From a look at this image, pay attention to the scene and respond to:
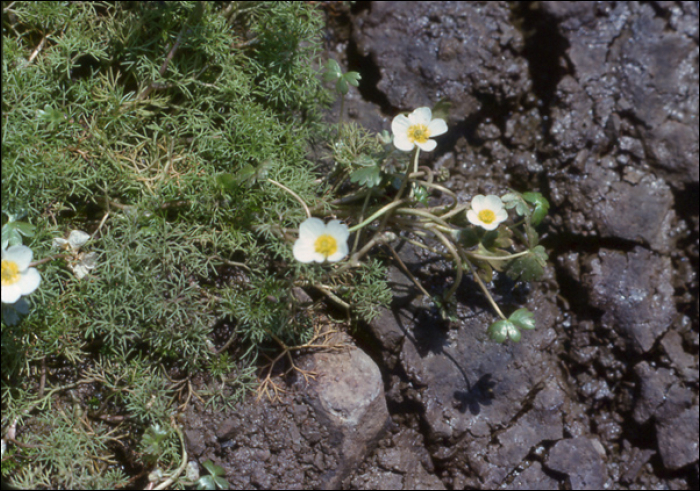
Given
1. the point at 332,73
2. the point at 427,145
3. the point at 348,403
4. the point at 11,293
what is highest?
the point at 332,73

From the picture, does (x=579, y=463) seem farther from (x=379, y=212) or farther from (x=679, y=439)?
(x=379, y=212)

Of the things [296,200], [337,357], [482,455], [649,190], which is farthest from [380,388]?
[649,190]

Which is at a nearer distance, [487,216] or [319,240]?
[319,240]

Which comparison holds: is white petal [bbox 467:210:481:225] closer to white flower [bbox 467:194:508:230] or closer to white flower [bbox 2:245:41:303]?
white flower [bbox 467:194:508:230]

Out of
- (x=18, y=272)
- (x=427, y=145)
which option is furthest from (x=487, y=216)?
(x=18, y=272)

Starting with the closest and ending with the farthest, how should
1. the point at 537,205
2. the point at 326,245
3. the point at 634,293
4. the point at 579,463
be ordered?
the point at 326,245
the point at 537,205
the point at 579,463
the point at 634,293

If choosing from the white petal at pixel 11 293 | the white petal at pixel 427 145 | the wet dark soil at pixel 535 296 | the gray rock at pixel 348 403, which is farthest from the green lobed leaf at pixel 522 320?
the white petal at pixel 11 293

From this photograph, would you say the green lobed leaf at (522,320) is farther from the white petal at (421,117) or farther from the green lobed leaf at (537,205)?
the white petal at (421,117)
